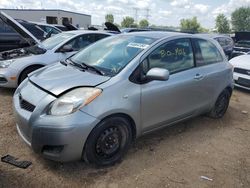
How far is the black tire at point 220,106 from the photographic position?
5.06m

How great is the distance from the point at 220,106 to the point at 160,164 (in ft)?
7.42

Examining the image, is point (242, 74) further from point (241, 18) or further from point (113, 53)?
point (241, 18)

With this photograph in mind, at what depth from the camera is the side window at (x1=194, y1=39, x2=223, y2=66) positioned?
14.6ft

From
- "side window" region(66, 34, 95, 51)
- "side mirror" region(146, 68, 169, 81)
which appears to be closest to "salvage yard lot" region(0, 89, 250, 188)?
→ "side mirror" region(146, 68, 169, 81)

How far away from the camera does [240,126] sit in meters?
5.10

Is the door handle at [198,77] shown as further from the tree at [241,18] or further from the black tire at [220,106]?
the tree at [241,18]

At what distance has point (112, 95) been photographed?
3160 mm

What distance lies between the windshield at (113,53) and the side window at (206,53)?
3.13ft

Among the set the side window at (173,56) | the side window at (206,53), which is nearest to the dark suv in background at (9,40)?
the side window at (173,56)

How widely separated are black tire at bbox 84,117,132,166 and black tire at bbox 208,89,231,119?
2.27 meters

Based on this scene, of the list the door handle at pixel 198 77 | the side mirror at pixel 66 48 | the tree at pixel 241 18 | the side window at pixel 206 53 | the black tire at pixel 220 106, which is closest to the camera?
the door handle at pixel 198 77

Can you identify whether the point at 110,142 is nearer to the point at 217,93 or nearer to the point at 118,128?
the point at 118,128

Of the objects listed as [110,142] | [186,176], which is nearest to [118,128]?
[110,142]

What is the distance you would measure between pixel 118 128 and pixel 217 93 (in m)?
2.33
